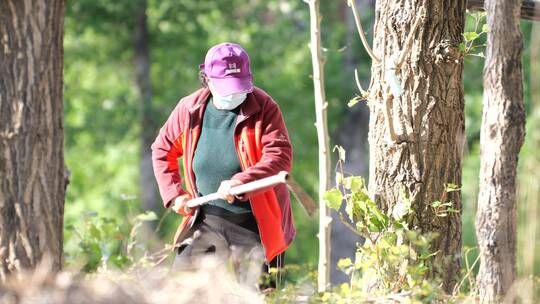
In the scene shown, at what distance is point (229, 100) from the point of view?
198 inches

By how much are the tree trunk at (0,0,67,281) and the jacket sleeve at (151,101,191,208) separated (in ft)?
2.08

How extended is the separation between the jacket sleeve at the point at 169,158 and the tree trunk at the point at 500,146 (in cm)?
150

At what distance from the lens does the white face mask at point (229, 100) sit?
197 inches

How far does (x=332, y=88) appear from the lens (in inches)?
647

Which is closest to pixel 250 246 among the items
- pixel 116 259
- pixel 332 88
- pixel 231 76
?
pixel 231 76

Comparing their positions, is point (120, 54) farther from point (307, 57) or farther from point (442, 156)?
point (442, 156)

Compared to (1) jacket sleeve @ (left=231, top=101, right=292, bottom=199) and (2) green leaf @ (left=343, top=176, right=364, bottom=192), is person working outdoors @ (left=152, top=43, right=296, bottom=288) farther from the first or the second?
(2) green leaf @ (left=343, top=176, right=364, bottom=192)

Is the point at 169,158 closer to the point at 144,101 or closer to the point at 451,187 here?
the point at 451,187

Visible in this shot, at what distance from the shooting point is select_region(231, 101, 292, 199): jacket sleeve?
4840mm

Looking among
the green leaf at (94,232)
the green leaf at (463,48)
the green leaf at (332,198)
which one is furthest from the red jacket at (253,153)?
the green leaf at (94,232)

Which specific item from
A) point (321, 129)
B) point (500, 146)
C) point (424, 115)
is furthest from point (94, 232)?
point (500, 146)

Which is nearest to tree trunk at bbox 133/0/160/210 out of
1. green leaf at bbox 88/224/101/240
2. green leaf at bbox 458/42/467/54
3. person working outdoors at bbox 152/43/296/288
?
green leaf at bbox 88/224/101/240

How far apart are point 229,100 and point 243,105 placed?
3.0 inches

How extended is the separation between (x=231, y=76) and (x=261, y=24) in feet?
43.7
